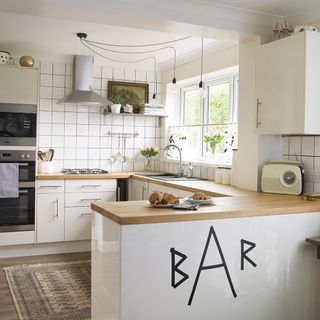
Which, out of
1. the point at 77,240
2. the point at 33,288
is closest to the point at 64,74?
the point at 77,240

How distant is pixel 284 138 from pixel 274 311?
142 centimetres

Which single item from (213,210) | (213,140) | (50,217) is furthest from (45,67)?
(213,210)

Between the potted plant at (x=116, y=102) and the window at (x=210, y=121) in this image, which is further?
the potted plant at (x=116, y=102)

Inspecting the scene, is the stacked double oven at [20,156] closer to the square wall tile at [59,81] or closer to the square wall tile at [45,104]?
the square wall tile at [45,104]

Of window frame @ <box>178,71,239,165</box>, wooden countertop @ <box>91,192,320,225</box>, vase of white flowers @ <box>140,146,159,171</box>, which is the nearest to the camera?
wooden countertop @ <box>91,192,320,225</box>

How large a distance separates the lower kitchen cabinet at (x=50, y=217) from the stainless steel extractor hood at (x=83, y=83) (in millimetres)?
1092

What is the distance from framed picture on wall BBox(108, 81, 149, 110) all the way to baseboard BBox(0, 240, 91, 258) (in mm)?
1789

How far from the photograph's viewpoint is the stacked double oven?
4.43 m

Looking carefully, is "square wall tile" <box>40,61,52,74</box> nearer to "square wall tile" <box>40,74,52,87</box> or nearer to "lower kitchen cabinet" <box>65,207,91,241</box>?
"square wall tile" <box>40,74,52,87</box>

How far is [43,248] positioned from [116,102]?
6.29ft

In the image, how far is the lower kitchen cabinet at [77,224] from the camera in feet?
15.3

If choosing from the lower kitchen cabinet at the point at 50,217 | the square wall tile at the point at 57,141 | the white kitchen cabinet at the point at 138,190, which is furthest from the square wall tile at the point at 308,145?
the square wall tile at the point at 57,141

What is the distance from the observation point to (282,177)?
314cm

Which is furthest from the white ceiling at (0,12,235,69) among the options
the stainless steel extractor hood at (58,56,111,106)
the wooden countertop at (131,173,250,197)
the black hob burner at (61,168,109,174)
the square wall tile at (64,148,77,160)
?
the black hob burner at (61,168,109,174)
